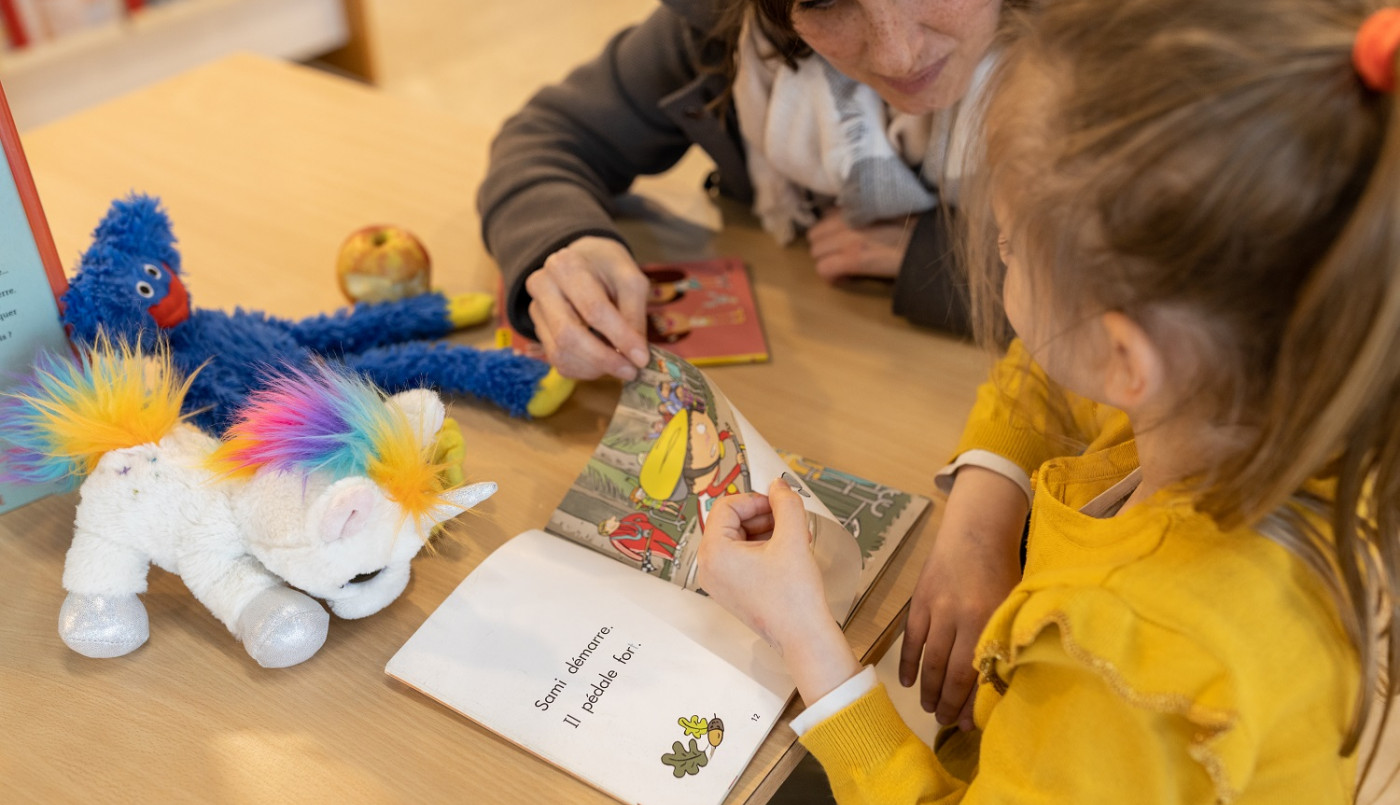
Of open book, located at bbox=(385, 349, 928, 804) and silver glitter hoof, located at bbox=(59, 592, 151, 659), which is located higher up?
silver glitter hoof, located at bbox=(59, 592, 151, 659)

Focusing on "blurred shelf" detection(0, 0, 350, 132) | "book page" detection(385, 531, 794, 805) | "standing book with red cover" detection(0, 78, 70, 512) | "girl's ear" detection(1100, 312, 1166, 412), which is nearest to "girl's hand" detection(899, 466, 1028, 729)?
"book page" detection(385, 531, 794, 805)

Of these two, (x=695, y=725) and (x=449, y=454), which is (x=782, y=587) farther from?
(x=449, y=454)

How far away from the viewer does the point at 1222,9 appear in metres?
0.46

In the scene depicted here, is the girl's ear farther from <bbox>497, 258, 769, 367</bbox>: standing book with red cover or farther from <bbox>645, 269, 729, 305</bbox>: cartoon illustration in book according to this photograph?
<bbox>645, 269, 729, 305</bbox>: cartoon illustration in book

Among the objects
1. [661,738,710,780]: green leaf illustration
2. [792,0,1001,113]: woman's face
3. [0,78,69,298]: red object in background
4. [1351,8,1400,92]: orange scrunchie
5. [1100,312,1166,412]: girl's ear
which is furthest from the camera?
[792,0,1001,113]: woman's face

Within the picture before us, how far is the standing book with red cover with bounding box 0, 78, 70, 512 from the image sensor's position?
739mm

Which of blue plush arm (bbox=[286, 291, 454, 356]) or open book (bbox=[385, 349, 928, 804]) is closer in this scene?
open book (bbox=[385, 349, 928, 804])

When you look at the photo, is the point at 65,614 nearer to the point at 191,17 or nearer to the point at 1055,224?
the point at 1055,224

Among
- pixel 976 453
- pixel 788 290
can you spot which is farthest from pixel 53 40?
pixel 976 453

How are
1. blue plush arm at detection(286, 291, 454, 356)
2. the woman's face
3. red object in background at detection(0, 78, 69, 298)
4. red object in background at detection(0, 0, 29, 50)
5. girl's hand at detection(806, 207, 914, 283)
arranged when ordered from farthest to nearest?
red object in background at detection(0, 0, 29, 50) < girl's hand at detection(806, 207, 914, 283) < blue plush arm at detection(286, 291, 454, 356) < the woman's face < red object in background at detection(0, 78, 69, 298)

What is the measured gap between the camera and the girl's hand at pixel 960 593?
2.37 ft

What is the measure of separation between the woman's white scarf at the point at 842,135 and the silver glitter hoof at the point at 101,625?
2.32 ft

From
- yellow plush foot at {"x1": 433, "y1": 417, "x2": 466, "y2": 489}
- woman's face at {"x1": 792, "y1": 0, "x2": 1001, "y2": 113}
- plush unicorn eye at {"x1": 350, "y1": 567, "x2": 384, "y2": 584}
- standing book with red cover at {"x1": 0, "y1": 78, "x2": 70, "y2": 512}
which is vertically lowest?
plush unicorn eye at {"x1": 350, "y1": 567, "x2": 384, "y2": 584}

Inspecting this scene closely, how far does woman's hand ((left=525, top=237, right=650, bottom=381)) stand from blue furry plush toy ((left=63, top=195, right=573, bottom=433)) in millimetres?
33
